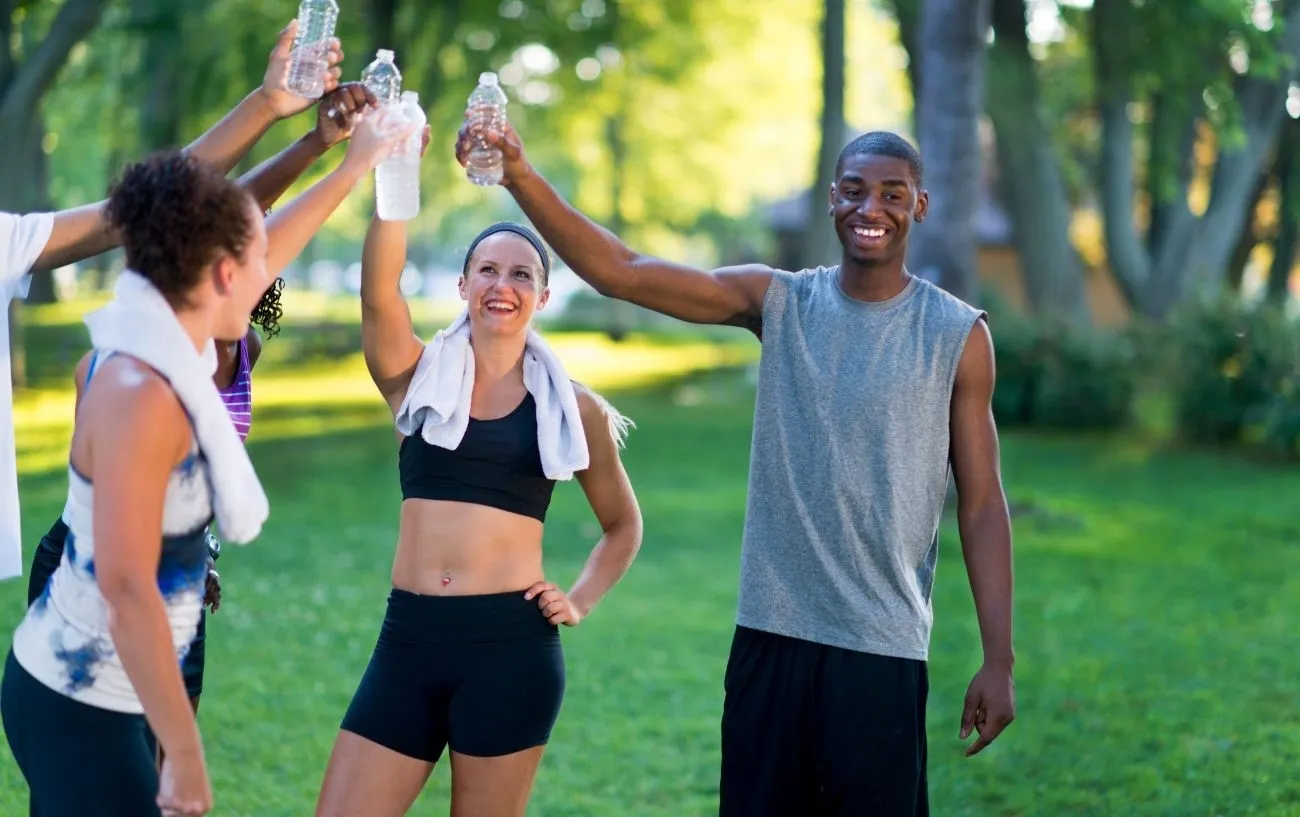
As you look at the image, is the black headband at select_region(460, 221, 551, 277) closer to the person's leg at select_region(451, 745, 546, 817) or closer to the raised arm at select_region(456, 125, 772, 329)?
the raised arm at select_region(456, 125, 772, 329)

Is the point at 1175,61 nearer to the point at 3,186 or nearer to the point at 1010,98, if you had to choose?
the point at 1010,98

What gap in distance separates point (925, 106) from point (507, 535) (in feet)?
36.1

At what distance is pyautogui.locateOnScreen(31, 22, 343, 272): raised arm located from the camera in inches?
156

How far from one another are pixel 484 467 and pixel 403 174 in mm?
829

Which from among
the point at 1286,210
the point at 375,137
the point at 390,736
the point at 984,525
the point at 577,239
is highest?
the point at 1286,210

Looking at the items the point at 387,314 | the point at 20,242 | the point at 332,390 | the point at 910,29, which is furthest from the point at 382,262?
the point at 332,390

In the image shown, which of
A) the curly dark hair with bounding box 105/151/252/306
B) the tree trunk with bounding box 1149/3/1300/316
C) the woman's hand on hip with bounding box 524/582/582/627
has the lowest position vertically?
the woman's hand on hip with bounding box 524/582/582/627

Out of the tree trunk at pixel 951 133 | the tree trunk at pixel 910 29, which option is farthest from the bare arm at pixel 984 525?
the tree trunk at pixel 910 29

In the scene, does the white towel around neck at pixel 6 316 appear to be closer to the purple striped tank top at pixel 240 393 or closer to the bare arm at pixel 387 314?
the purple striped tank top at pixel 240 393

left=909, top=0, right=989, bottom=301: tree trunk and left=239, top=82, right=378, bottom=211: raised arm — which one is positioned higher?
left=909, top=0, right=989, bottom=301: tree trunk

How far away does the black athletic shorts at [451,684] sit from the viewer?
414 cm

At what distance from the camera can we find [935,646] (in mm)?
10023

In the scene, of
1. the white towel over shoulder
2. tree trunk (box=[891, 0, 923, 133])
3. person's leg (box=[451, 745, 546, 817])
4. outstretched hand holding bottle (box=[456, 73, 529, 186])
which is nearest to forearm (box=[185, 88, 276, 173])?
outstretched hand holding bottle (box=[456, 73, 529, 186])

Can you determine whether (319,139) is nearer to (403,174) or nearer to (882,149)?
(403,174)
